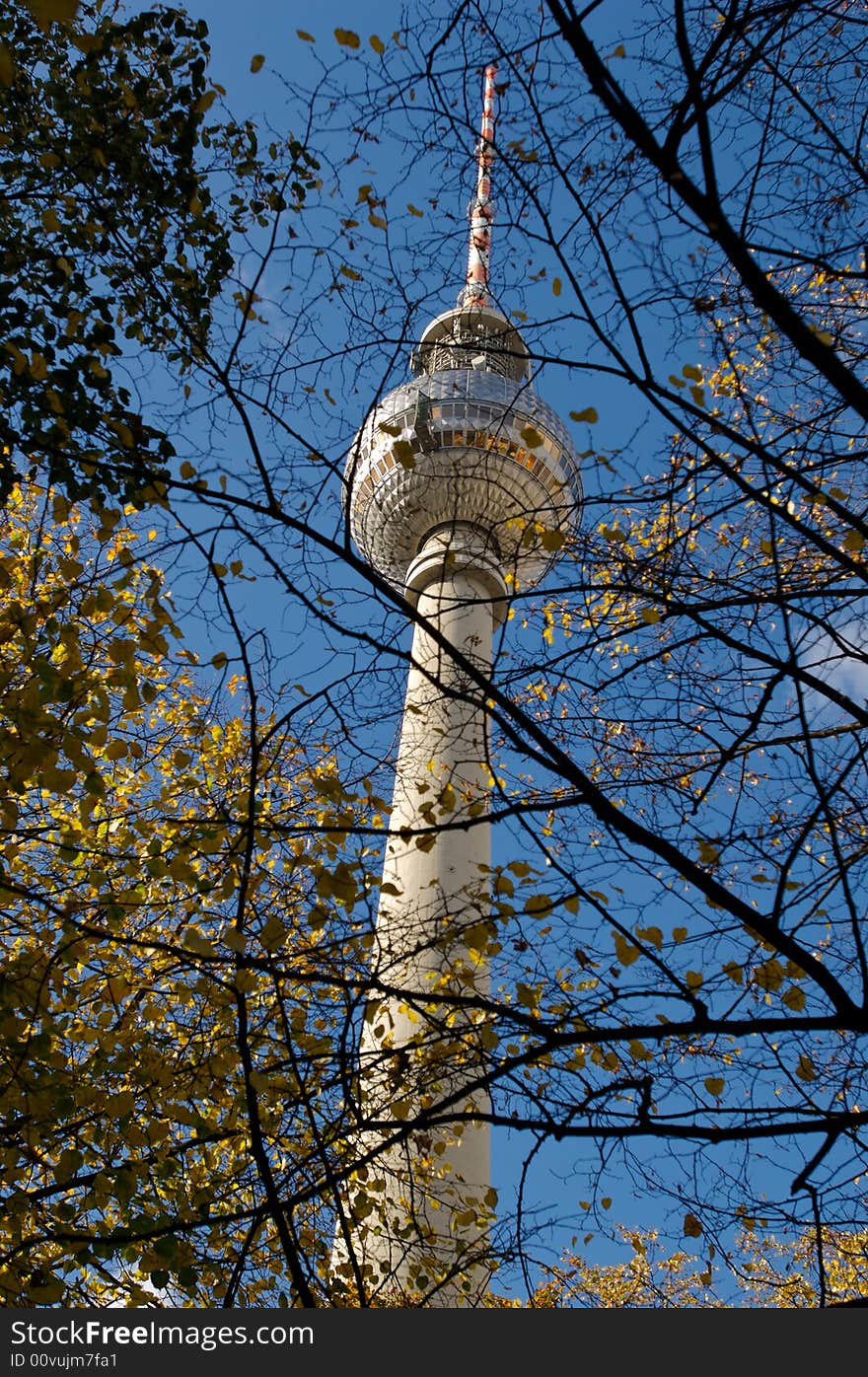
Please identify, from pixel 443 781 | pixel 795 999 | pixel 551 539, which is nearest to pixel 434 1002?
pixel 795 999

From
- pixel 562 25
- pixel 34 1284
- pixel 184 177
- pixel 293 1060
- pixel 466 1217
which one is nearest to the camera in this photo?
pixel 562 25

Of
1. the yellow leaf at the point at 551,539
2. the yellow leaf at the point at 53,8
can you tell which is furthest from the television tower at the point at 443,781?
the yellow leaf at the point at 53,8

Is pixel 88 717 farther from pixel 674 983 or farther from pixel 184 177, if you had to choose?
pixel 184 177

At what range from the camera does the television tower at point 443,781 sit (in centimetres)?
475

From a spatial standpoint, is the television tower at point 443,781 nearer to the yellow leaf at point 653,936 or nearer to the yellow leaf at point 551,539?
the yellow leaf at point 551,539

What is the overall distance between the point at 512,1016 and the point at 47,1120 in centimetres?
229

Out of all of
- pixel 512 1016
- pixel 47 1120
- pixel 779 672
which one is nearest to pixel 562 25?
pixel 779 672

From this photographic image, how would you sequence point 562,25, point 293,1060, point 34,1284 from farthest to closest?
1. point 34,1284
2. point 293,1060
3. point 562,25

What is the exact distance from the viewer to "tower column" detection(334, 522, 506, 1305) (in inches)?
183

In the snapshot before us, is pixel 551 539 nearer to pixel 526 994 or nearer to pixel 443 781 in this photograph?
pixel 526 994

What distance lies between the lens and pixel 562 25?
155 inches

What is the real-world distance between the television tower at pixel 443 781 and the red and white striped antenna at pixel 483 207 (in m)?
0.02

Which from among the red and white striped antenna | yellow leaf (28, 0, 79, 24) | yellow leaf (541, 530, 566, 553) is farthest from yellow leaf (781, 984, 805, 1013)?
yellow leaf (28, 0, 79, 24)

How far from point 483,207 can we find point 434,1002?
4.20 meters
